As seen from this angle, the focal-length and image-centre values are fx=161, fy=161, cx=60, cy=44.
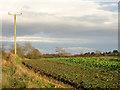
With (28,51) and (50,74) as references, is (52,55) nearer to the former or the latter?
(28,51)

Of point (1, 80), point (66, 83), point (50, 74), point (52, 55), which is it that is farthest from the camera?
point (52, 55)

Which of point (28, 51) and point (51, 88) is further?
point (28, 51)

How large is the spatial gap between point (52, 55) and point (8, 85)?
77.0ft

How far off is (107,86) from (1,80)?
20.2 feet

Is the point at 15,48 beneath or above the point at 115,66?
above

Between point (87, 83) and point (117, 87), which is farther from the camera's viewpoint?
point (87, 83)

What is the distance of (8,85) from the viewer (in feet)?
28.5

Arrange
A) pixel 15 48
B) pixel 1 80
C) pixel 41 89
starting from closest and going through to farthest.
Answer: pixel 41 89 < pixel 1 80 < pixel 15 48

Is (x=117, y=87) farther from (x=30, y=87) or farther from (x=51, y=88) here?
(x=30, y=87)

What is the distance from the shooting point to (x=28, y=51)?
26844 mm

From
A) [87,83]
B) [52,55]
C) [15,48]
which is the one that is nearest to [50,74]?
[87,83]

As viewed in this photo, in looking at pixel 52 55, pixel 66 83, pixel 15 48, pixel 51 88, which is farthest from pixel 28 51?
pixel 51 88

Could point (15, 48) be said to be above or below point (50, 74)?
above

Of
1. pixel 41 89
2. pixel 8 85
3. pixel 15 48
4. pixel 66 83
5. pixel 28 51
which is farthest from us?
pixel 28 51
